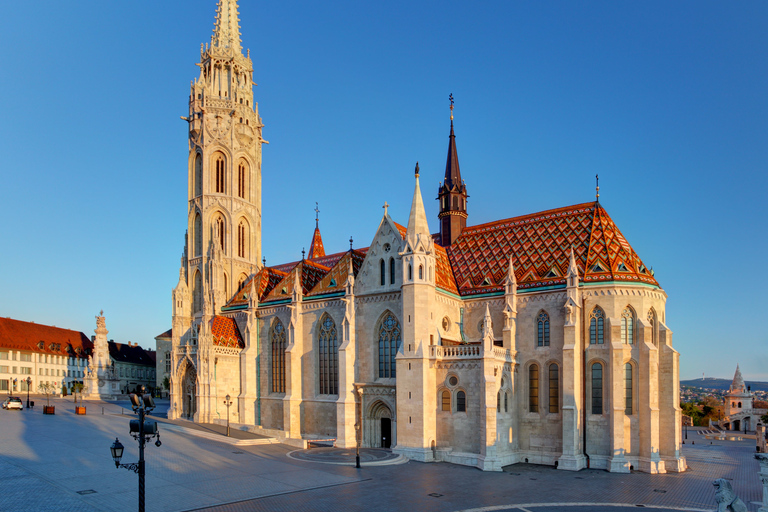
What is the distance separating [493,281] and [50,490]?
29129 mm

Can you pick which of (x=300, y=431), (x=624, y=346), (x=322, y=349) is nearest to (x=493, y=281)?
(x=624, y=346)

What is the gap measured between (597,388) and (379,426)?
1446 centimetres

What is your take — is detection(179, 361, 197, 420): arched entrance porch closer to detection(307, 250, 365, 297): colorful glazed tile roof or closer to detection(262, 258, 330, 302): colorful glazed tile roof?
detection(262, 258, 330, 302): colorful glazed tile roof

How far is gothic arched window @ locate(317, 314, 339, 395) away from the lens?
145ft

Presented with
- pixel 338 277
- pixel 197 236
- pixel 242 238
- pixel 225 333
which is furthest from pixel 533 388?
pixel 197 236

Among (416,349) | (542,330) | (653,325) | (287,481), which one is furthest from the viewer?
(542,330)

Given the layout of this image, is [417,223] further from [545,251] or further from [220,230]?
[220,230]

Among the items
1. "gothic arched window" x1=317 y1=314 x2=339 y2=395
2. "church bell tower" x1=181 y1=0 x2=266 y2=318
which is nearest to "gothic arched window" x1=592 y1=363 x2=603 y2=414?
"gothic arched window" x1=317 y1=314 x2=339 y2=395

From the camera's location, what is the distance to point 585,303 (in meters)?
38.2

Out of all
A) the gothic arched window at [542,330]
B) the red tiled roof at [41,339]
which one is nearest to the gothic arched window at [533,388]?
the gothic arched window at [542,330]

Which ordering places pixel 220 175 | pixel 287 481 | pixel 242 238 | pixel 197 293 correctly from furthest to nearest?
1. pixel 242 238
2. pixel 220 175
3. pixel 197 293
4. pixel 287 481

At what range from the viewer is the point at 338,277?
149 feet

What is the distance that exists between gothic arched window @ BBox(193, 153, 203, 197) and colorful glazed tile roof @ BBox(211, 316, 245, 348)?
536 inches

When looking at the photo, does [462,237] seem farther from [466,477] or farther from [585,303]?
[466,477]
